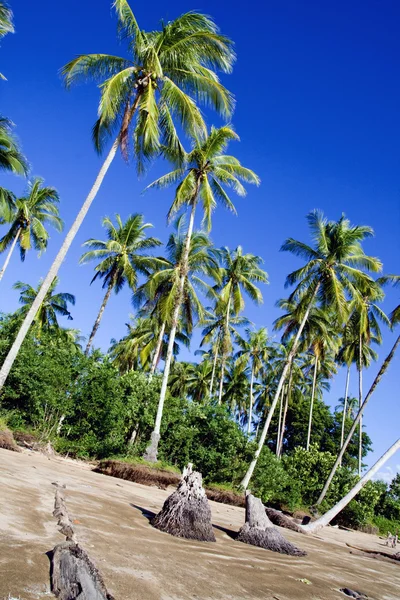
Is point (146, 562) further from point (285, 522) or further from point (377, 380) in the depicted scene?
point (377, 380)

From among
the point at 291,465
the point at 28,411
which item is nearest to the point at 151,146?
the point at 28,411

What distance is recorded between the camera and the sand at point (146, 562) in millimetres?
2848

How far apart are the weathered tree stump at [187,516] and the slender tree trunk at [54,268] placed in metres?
6.88

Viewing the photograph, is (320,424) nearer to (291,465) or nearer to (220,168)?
(291,465)

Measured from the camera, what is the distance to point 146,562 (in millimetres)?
3621

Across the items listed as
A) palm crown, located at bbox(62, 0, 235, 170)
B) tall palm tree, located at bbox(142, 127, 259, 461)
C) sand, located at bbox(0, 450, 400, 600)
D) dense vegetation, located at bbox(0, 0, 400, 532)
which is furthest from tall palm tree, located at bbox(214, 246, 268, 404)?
sand, located at bbox(0, 450, 400, 600)

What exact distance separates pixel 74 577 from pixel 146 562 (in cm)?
140

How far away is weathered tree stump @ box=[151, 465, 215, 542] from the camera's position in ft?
17.8

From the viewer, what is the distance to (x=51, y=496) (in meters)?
5.86

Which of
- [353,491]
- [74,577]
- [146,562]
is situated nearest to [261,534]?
[146,562]

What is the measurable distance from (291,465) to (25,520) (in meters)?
21.2

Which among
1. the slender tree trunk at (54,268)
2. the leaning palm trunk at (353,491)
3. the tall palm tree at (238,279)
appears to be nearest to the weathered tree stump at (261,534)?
the leaning palm trunk at (353,491)

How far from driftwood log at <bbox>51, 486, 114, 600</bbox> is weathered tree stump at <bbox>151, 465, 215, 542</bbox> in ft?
9.22

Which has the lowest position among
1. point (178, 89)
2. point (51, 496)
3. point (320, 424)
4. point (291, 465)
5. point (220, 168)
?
point (51, 496)
